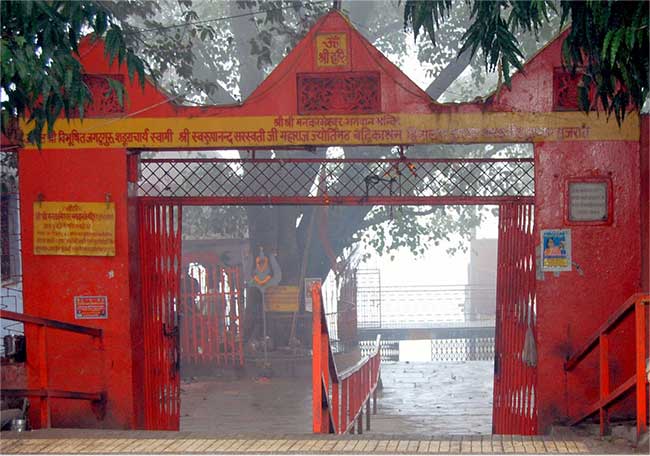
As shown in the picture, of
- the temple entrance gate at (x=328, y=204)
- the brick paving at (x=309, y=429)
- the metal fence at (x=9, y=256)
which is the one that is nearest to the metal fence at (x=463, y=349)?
the brick paving at (x=309, y=429)

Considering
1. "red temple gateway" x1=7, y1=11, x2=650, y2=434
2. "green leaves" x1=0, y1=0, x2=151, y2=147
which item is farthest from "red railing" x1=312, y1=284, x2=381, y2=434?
"green leaves" x1=0, y1=0, x2=151, y2=147

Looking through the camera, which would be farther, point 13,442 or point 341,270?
point 341,270

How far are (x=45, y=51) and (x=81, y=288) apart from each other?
2716 millimetres

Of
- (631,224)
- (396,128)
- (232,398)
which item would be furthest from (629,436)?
(232,398)

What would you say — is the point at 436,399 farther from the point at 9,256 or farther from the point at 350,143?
the point at 350,143

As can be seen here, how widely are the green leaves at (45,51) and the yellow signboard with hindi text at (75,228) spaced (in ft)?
5.75

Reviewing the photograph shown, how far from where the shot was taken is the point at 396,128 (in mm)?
7875

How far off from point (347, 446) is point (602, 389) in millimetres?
2028

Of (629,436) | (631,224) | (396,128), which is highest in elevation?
(396,128)

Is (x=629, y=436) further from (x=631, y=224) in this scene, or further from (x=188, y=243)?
(x=188, y=243)

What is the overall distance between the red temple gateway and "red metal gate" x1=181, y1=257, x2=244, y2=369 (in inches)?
317

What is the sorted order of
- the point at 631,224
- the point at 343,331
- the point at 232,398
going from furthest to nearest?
the point at 343,331 → the point at 232,398 → the point at 631,224

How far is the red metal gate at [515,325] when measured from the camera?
8312 mm

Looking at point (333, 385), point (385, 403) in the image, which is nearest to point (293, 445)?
point (333, 385)
